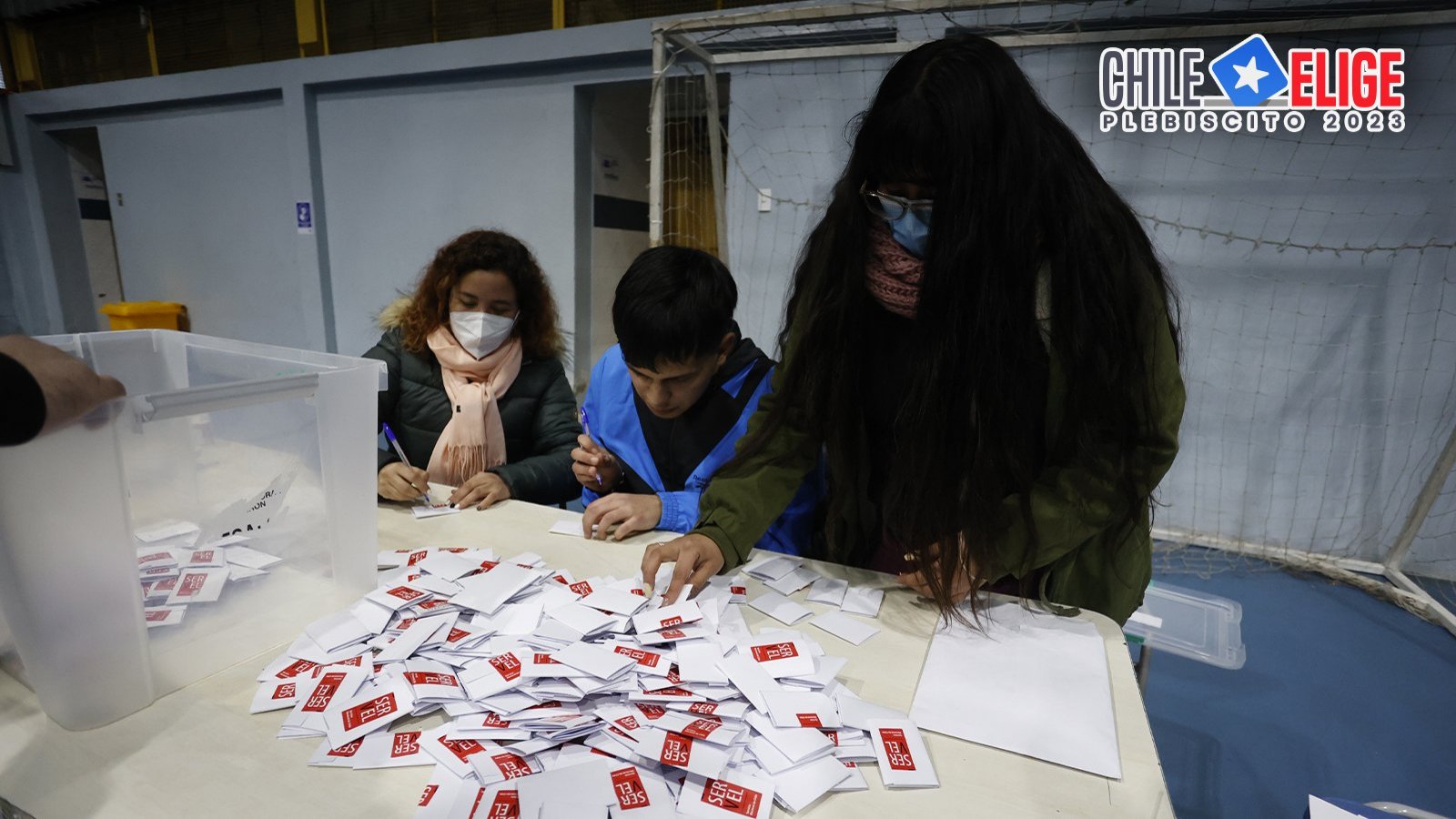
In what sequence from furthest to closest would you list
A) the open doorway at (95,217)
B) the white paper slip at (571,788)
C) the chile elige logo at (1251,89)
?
the open doorway at (95,217), the chile elige logo at (1251,89), the white paper slip at (571,788)

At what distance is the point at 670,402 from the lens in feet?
4.47

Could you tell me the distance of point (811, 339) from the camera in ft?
3.39

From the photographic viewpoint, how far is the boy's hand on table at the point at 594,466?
1.49m

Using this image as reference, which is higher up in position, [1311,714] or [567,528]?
[567,528]

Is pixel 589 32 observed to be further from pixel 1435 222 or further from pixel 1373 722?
pixel 1373 722

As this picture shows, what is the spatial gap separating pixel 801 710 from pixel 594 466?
0.89m

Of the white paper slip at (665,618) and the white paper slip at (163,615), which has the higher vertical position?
the white paper slip at (163,615)

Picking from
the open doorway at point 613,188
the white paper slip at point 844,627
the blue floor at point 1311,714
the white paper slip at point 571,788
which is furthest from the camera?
the open doorway at point 613,188

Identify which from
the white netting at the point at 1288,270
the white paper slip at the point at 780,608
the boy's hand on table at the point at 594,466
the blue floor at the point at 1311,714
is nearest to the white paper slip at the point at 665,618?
the white paper slip at the point at 780,608

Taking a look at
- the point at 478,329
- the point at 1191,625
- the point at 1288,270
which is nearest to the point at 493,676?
the point at 478,329

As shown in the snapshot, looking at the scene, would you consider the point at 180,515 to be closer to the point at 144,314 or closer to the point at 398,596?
the point at 398,596

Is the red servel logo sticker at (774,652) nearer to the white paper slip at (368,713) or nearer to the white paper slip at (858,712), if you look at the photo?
the white paper slip at (858,712)

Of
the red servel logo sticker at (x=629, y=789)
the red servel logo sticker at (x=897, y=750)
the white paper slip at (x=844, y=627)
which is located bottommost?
the white paper slip at (x=844, y=627)

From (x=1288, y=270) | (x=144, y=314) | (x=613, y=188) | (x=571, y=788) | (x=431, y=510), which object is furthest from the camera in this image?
(x=144, y=314)
